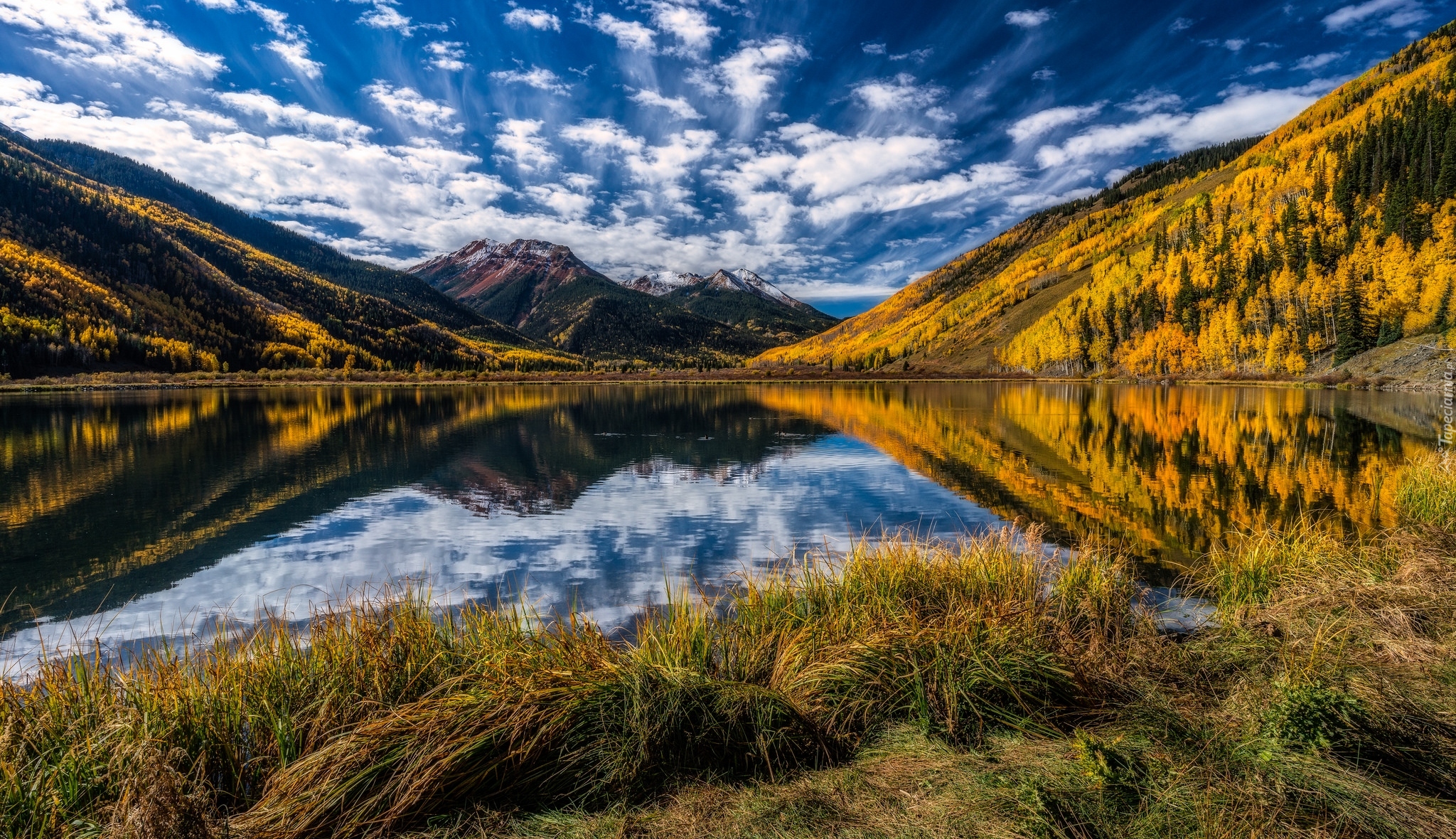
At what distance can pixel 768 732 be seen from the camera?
496 cm

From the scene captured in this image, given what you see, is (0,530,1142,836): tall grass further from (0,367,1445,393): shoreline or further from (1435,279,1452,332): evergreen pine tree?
(0,367,1445,393): shoreline

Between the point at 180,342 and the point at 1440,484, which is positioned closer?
the point at 1440,484

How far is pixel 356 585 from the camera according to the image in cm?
1158

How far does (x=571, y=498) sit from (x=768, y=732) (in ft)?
51.2

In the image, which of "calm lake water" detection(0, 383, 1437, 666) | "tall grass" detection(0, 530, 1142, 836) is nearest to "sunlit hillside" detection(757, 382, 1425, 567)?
"calm lake water" detection(0, 383, 1437, 666)

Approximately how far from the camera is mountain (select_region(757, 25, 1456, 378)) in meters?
72.3

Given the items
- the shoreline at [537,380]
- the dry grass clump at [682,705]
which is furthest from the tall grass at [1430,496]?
the shoreline at [537,380]

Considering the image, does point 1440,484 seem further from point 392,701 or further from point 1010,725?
point 392,701

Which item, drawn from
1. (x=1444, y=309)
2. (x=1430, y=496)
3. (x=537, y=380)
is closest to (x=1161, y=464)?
(x=1430, y=496)

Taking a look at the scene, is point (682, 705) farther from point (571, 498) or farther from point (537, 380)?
point (537, 380)

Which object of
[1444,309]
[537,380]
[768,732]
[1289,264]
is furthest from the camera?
[537,380]

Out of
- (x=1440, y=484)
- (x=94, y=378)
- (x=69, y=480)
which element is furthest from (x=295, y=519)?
(x=94, y=378)

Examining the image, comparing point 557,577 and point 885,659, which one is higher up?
point 885,659

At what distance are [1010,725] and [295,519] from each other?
1777cm
